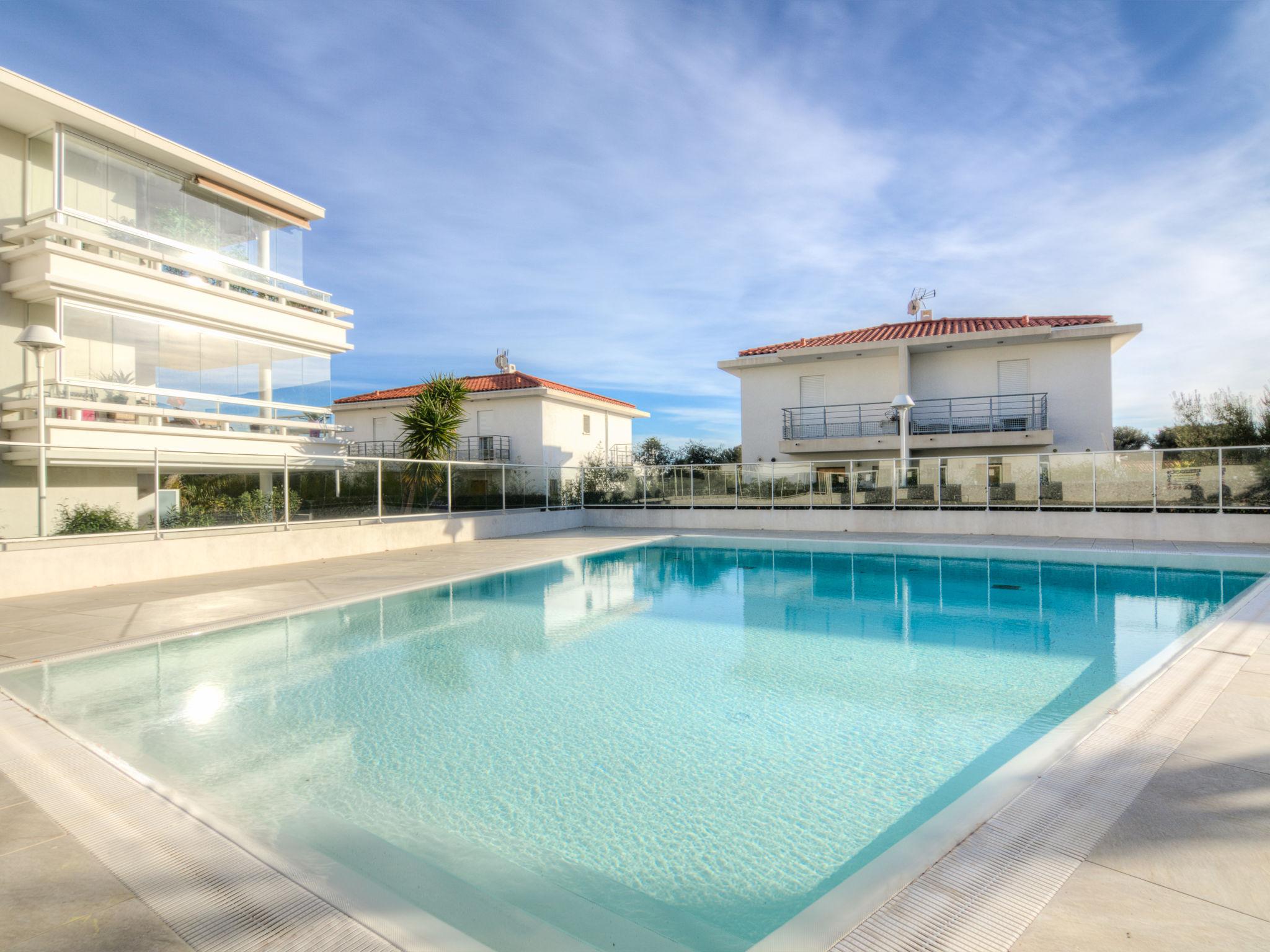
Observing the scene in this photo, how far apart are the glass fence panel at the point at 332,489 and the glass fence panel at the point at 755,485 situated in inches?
388

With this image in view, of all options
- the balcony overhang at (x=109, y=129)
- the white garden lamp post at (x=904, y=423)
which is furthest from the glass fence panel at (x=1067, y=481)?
the balcony overhang at (x=109, y=129)

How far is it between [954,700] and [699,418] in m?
35.9

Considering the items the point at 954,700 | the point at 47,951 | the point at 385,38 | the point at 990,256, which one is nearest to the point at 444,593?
the point at 954,700

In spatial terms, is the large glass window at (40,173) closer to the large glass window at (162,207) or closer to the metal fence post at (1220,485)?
the large glass window at (162,207)

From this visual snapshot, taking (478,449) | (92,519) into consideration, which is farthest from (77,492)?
(478,449)

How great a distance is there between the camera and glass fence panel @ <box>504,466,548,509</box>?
18453 mm

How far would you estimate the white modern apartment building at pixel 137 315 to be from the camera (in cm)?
1167

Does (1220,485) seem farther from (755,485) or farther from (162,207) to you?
(162,207)

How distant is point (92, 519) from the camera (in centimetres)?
1051

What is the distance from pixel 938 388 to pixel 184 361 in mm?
20850

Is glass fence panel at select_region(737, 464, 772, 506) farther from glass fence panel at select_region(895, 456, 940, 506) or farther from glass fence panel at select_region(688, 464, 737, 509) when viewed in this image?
glass fence panel at select_region(895, 456, 940, 506)

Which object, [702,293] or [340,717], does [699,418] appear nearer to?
[702,293]

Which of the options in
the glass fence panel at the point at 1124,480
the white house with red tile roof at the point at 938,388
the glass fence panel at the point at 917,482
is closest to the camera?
the glass fence panel at the point at 1124,480

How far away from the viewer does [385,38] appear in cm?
1250
